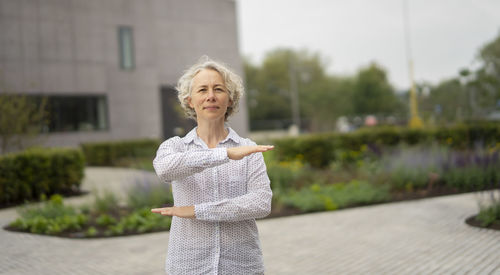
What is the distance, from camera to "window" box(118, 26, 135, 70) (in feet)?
73.4

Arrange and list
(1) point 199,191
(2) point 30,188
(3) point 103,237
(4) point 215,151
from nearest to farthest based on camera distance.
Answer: (4) point 215,151, (1) point 199,191, (3) point 103,237, (2) point 30,188

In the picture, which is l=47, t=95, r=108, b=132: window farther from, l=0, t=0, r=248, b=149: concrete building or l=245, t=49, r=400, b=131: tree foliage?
l=245, t=49, r=400, b=131: tree foliage

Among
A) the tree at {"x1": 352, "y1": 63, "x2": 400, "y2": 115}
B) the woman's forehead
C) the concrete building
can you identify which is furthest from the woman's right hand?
the tree at {"x1": 352, "y1": 63, "x2": 400, "y2": 115}

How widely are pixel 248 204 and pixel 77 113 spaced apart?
795 inches

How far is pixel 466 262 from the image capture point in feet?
14.6

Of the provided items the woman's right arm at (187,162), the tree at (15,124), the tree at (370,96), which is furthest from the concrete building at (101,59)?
the tree at (370,96)

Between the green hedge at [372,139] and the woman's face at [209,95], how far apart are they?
989cm

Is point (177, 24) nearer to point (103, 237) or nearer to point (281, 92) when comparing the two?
point (103, 237)

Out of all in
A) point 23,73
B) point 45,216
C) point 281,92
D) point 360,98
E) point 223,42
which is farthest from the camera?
point 281,92

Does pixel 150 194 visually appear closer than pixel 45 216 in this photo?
No

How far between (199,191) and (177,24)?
981 inches

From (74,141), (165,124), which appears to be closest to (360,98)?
(165,124)

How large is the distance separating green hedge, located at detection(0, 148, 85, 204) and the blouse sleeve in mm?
7523

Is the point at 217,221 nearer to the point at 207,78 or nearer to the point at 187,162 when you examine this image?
the point at 187,162
